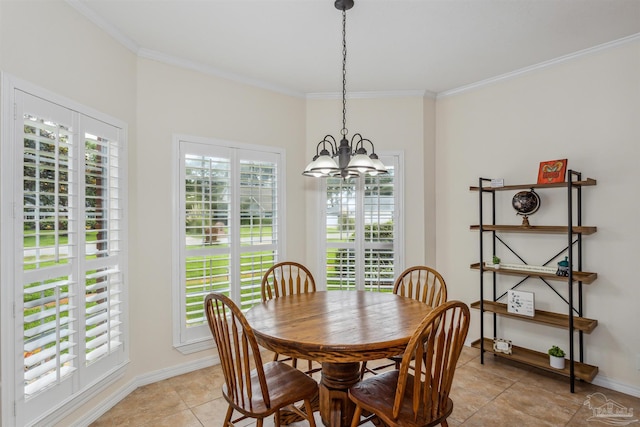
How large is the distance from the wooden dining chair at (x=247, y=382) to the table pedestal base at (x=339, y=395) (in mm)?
200

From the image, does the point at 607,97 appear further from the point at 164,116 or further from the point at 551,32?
the point at 164,116

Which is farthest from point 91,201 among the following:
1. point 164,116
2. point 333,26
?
point 333,26

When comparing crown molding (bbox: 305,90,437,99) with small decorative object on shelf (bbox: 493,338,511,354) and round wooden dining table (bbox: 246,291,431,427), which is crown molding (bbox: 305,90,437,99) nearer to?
round wooden dining table (bbox: 246,291,431,427)

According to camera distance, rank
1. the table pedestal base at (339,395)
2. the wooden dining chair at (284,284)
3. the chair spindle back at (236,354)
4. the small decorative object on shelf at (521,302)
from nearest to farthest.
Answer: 1. the chair spindle back at (236,354)
2. the table pedestal base at (339,395)
3. the wooden dining chair at (284,284)
4. the small decorative object on shelf at (521,302)

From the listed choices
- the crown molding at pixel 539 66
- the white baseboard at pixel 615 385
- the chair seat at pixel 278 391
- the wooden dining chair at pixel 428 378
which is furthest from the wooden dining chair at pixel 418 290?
the crown molding at pixel 539 66

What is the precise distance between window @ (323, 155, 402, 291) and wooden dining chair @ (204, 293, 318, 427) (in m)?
1.84

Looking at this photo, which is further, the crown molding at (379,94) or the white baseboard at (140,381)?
the crown molding at (379,94)

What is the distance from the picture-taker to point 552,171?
9.41 feet

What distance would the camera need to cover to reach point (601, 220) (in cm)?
273

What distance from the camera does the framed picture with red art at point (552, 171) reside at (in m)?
2.81

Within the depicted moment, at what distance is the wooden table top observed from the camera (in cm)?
166

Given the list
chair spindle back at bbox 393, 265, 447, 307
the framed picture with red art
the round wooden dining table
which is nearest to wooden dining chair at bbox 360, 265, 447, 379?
chair spindle back at bbox 393, 265, 447, 307

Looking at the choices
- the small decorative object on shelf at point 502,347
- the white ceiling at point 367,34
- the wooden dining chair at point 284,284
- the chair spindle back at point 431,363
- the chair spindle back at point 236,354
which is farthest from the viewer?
the small decorative object on shelf at point 502,347

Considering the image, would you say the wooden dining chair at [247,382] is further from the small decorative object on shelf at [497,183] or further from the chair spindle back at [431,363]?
the small decorative object on shelf at [497,183]
